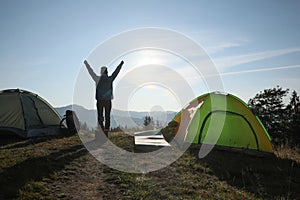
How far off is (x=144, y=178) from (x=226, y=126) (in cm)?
459

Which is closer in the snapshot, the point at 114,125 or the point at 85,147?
the point at 85,147

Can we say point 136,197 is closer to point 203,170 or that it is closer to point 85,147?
point 203,170

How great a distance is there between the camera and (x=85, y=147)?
371 inches

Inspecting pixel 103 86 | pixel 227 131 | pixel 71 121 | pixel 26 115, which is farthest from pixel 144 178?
pixel 71 121

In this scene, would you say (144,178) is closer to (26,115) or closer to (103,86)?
(103,86)

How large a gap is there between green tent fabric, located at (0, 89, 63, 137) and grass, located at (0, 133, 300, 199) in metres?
4.06

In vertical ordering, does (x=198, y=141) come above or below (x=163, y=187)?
above

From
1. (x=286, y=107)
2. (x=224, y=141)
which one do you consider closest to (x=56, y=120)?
(x=224, y=141)

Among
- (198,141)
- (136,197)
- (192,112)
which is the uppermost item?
(192,112)

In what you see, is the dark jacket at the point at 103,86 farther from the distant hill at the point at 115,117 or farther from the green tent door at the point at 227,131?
the green tent door at the point at 227,131

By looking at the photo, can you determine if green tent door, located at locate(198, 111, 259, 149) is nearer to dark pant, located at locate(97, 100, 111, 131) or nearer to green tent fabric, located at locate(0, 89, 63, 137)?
dark pant, located at locate(97, 100, 111, 131)

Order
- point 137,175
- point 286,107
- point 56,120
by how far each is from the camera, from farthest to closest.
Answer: point 286,107, point 56,120, point 137,175

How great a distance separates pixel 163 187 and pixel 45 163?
298 centimetres

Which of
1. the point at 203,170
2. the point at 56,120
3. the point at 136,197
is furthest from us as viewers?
the point at 56,120
